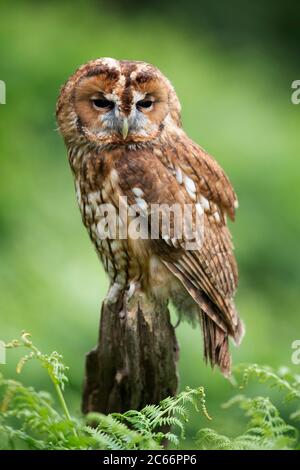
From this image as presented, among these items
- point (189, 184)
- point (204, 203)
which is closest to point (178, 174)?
point (189, 184)

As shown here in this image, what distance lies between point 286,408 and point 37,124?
2.97 metres

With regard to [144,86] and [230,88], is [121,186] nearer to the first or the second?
[144,86]

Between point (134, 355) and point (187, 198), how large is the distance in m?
0.64

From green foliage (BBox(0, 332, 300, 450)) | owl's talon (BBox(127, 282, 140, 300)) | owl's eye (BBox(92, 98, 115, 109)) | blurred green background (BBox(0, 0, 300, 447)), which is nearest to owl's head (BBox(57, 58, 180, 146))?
owl's eye (BBox(92, 98, 115, 109))

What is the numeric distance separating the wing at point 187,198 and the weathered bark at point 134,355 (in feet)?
0.56

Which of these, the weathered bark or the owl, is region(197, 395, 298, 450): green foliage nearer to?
the weathered bark

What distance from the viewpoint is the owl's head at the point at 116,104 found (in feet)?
12.5

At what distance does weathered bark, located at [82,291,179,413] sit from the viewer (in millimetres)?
3877

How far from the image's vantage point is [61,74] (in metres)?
7.65

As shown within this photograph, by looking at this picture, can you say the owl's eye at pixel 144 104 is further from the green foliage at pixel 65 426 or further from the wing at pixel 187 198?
the green foliage at pixel 65 426

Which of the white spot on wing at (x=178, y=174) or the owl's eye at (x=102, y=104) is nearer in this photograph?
the owl's eye at (x=102, y=104)

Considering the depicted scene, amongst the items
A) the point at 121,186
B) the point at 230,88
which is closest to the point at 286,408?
the point at 121,186

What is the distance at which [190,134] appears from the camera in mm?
7320

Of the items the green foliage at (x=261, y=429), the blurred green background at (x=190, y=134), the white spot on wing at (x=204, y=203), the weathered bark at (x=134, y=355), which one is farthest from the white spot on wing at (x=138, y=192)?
the blurred green background at (x=190, y=134)
